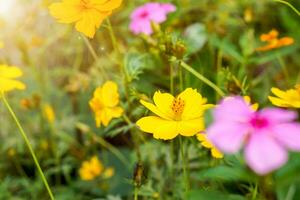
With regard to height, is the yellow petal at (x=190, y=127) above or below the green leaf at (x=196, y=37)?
above

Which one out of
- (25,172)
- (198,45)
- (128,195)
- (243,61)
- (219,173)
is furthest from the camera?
(25,172)

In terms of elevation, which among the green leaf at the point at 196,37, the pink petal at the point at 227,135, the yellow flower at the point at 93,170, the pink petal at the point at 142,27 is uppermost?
the pink petal at the point at 227,135

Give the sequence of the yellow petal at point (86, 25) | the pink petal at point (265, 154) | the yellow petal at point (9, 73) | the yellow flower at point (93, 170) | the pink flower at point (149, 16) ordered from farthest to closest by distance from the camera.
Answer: the yellow flower at point (93, 170) → the pink flower at point (149, 16) → the yellow petal at point (9, 73) → the yellow petal at point (86, 25) → the pink petal at point (265, 154)

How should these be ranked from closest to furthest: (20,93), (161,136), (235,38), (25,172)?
(161,136), (25,172), (20,93), (235,38)

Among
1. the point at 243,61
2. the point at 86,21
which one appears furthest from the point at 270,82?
the point at 86,21

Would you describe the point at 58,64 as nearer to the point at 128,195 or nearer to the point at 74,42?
the point at 74,42

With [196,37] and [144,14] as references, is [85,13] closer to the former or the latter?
[144,14]

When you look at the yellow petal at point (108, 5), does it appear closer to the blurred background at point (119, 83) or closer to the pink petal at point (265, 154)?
the blurred background at point (119, 83)

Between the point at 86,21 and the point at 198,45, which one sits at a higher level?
the point at 86,21

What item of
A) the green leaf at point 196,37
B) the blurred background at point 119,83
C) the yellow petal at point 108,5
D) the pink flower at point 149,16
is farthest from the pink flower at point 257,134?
the green leaf at point 196,37
